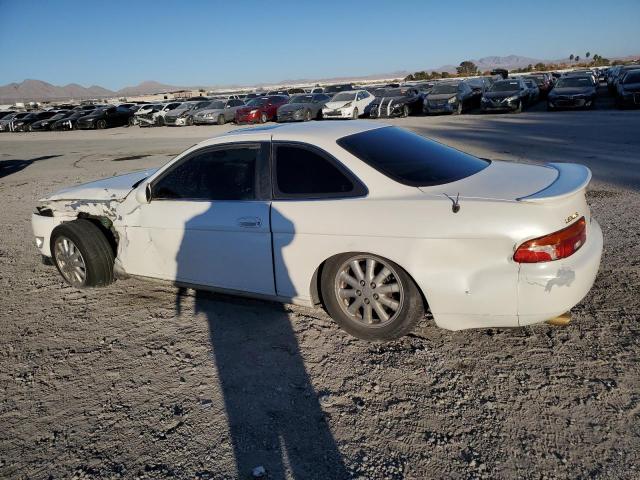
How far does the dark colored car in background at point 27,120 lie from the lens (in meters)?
37.3

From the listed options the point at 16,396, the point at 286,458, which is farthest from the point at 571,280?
the point at 16,396

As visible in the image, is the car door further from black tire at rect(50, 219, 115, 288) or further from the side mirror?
black tire at rect(50, 219, 115, 288)

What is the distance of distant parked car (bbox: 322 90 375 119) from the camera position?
76.3 feet

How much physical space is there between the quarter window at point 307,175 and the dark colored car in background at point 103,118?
1349 inches

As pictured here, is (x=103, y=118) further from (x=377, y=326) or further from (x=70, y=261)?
(x=377, y=326)

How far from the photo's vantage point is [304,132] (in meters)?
3.75

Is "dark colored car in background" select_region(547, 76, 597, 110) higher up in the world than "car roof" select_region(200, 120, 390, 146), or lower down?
higher up

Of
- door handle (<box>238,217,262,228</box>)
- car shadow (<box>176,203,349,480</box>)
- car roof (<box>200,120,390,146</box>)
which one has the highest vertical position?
car roof (<box>200,120,390,146</box>)

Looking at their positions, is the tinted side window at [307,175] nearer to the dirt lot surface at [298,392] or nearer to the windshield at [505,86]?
the dirt lot surface at [298,392]

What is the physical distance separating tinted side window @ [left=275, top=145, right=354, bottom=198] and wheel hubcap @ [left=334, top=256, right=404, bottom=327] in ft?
1.76

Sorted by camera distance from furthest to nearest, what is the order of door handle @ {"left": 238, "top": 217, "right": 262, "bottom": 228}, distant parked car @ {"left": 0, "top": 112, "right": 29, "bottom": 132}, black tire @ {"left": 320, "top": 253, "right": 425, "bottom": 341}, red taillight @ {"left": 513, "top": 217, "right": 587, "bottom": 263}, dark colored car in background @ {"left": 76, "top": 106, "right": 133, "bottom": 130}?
distant parked car @ {"left": 0, "top": 112, "right": 29, "bottom": 132}
dark colored car in background @ {"left": 76, "top": 106, "right": 133, "bottom": 130}
door handle @ {"left": 238, "top": 217, "right": 262, "bottom": 228}
black tire @ {"left": 320, "top": 253, "right": 425, "bottom": 341}
red taillight @ {"left": 513, "top": 217, "right": 587, "bottom": 263}

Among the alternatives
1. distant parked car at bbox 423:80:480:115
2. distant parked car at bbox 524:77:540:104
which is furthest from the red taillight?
distant parked car at bbox 524:77:540:104

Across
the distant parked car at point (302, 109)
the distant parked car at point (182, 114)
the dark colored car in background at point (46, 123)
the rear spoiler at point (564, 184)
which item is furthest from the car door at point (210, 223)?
the dark colored car in background at point (46, 123)

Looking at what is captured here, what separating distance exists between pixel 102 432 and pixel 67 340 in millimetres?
1396
